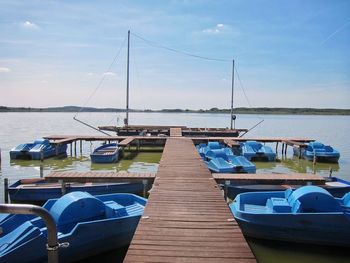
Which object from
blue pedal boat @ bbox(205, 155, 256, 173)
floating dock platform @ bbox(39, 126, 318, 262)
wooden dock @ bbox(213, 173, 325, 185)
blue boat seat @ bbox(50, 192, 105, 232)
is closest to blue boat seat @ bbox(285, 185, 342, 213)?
floating dock platform @ bbox(39, 126, 318, 262)

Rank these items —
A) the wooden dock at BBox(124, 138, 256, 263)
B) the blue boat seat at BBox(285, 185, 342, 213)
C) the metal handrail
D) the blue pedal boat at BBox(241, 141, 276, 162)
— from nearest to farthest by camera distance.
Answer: the metal handrail → the wooden dock at BBox(124, 138, 256, 263) → the blue boat seat at BBox(285, 185, 342, 213) → the blue pedal boat at BBox(241, 141, 276, 162)

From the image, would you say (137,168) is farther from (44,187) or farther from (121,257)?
(121,257)

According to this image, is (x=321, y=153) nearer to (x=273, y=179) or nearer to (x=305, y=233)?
(x=273, y=179)

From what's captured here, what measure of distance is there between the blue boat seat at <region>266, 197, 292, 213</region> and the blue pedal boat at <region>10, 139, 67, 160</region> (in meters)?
16.8

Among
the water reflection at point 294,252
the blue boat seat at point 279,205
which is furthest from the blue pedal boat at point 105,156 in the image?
the water reflection at point 294,252

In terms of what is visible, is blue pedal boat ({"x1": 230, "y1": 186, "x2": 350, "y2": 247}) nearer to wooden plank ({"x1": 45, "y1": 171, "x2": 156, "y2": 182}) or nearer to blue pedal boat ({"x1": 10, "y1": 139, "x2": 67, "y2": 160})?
wooden plank ({"x1": 45, "y1": 171, "x2": 156, "y2": 182})

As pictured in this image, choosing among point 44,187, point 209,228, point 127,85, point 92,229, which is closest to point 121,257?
point 92,229

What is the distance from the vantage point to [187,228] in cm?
658

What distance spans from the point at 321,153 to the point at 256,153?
4587 mm

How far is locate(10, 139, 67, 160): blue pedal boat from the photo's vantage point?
23.2 metres

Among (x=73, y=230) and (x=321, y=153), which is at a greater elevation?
(x=73, y=230)

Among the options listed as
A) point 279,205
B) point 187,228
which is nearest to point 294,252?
point 279,205

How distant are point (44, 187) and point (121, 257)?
5129mm

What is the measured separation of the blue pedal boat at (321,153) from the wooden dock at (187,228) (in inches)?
625
